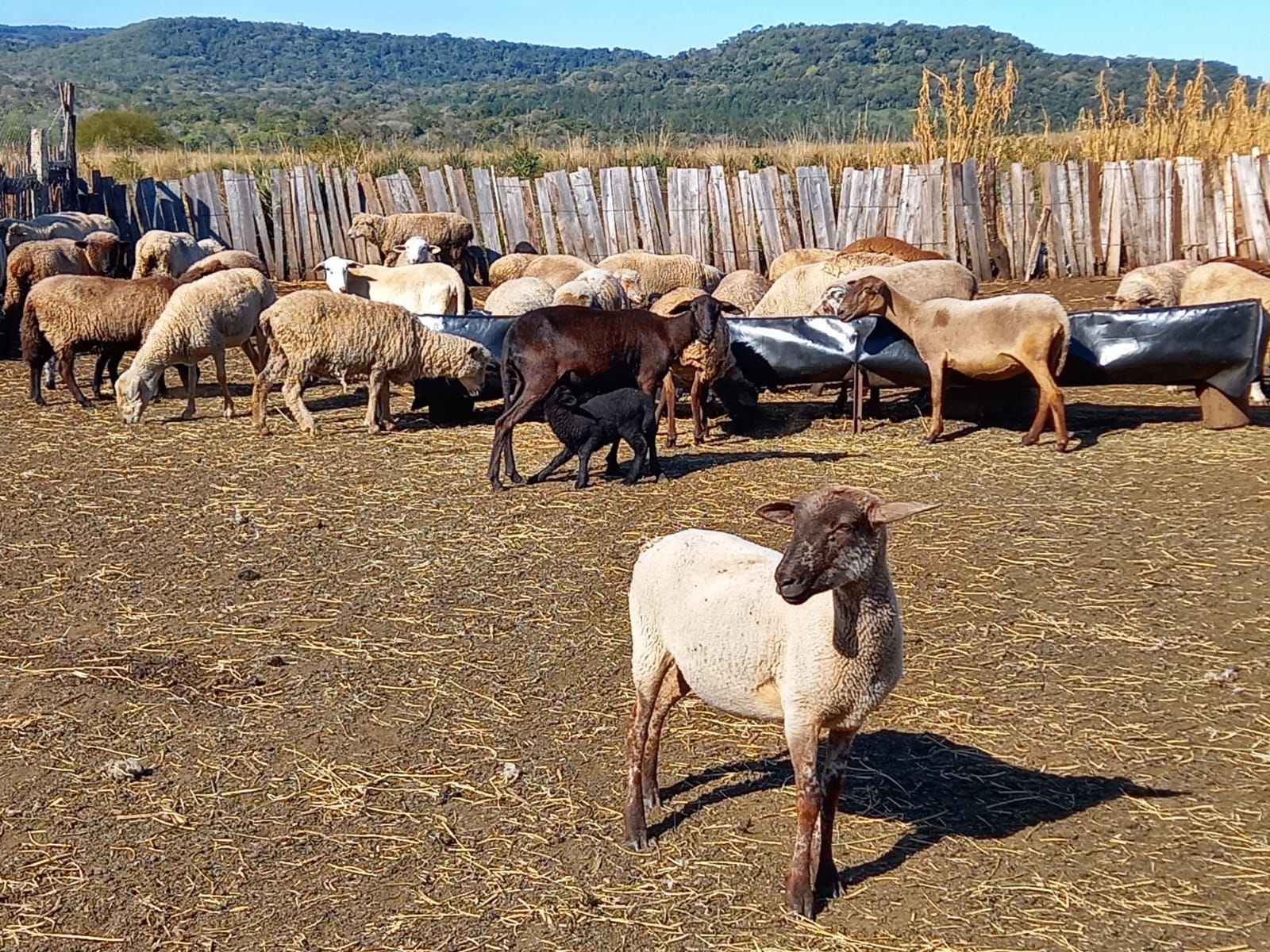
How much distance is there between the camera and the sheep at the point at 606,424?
955 centimetres

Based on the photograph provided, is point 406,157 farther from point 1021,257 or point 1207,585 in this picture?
point 1207,585

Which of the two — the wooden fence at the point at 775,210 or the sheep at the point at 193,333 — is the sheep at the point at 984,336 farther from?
the wooden fence at the point at 775,210

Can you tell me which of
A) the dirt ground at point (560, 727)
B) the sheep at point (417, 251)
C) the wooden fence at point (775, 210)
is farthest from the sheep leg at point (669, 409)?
the wooden fence at point (775, 210)

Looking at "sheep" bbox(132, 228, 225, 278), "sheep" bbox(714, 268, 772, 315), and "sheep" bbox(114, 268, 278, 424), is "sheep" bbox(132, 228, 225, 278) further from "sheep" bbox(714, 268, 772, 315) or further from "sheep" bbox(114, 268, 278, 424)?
"sheep" bbox(714, 268, 772, 315)

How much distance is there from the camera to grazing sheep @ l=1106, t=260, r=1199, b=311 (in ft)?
43.8

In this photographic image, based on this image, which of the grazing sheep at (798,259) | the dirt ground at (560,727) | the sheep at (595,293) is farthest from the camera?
the grazing sheep at (798,259)

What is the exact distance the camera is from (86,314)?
1222 centimetres

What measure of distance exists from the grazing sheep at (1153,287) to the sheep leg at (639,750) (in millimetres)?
9678

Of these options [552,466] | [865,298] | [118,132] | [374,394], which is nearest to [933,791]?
[552,466]

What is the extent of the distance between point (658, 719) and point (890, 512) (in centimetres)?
142

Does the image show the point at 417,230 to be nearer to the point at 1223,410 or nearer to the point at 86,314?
the point at 86,314

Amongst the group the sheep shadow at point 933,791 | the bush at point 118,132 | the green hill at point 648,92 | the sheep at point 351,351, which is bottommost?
the sheep shadow at point 933,791

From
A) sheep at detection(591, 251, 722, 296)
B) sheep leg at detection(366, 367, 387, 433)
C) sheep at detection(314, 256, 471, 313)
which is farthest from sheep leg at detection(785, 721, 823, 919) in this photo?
sheep at detection(591, 251, 722, 296)

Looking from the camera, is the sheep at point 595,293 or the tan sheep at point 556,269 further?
the tan sheep at point 556,269
